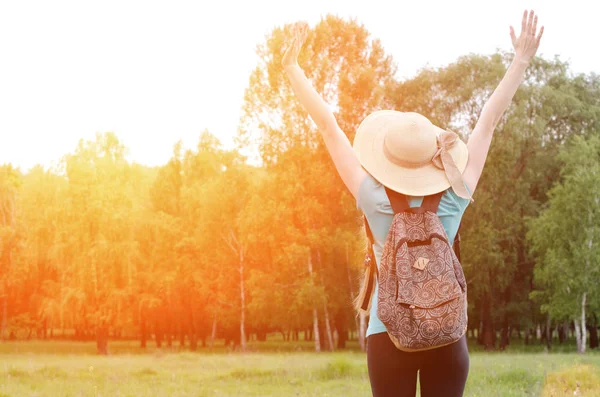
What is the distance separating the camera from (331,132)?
290 centimetres

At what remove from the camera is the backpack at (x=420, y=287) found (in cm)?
251

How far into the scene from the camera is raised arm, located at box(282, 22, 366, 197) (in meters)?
2.85

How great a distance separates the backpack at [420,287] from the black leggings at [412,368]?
8 centimetres

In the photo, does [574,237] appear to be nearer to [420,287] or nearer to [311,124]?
[311,124]

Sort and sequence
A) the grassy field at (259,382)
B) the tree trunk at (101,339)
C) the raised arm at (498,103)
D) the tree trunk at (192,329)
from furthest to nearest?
the tree trunk at (192,329)
the tree trunk at (101,339)
the grassy field at (259,382)
the raised arm at (498,103)

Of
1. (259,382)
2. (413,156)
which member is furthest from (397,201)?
(259,382)

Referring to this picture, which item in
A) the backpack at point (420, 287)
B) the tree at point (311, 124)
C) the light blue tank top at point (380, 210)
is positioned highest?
the tree at point (311, 124)

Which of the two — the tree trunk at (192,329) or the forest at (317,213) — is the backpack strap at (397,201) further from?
the tree trunk at (192,329)

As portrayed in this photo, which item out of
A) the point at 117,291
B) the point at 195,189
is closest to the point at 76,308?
the point at 117,291

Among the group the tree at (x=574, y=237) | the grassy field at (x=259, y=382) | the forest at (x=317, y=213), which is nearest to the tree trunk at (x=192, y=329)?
the forest at (x=317, y=213)

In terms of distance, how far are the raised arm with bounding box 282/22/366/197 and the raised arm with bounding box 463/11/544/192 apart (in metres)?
0.47

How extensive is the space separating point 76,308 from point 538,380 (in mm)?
29698

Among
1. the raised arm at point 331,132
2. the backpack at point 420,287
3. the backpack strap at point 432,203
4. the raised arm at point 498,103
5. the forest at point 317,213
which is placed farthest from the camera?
the forest at point 317,213

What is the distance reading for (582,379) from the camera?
41.6 feet
